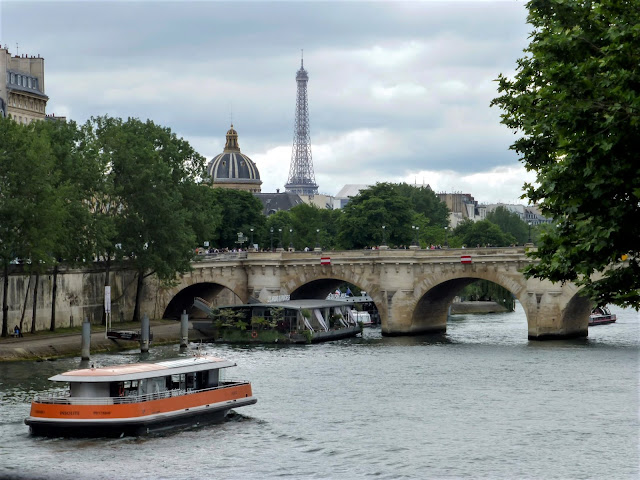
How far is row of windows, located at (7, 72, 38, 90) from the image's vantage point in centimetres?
13750

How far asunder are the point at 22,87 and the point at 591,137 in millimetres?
115360

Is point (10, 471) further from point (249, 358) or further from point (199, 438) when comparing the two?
point (249, 358)

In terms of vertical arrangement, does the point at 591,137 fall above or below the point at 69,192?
below

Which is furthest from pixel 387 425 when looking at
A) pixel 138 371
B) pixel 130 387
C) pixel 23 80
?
pixel 23 80

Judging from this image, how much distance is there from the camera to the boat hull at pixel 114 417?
5319 centimetres

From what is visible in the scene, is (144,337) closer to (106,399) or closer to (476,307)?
(106,399)

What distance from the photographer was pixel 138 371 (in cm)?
5700

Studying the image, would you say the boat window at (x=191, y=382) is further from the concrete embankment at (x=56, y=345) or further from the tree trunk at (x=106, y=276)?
the tree trunk at (x=106, y=276)

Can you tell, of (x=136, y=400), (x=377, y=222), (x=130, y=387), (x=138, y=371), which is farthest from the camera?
(x=377, y=222)

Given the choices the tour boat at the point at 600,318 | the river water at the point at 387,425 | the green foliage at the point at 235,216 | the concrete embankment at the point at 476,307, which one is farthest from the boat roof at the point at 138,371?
the concrete embankment at the point at 476,307

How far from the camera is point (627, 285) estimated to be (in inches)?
1394

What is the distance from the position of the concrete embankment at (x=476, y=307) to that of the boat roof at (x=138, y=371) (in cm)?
9464

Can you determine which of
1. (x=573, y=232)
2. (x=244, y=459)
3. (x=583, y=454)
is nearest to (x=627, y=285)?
(x=573, y=232)

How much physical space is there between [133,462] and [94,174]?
167ft
